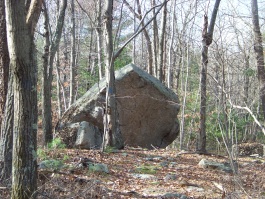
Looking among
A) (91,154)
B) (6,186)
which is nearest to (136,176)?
(91,154)

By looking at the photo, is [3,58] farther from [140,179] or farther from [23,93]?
[140,179]

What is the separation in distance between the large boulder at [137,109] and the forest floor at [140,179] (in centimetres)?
243

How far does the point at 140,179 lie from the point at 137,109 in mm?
Answer: 5215

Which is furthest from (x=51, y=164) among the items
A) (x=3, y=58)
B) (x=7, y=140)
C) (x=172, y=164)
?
(x=172, y=164)

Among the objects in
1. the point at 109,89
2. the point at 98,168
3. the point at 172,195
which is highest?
the point at 109,89

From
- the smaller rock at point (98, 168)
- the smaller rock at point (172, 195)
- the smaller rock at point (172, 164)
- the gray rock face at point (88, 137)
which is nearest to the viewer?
the smaller rock at point (172, 195)

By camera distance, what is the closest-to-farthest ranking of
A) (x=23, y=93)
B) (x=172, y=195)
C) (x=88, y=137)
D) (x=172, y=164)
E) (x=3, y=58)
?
(x=23, y=93), (x=172, y=195), (x=3, y=58), (x=172, y=164), (x=88, y=137)

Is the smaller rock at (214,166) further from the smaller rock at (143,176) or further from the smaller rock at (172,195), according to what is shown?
the smaller rock at (172,195)

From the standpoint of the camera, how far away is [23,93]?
4016 mm

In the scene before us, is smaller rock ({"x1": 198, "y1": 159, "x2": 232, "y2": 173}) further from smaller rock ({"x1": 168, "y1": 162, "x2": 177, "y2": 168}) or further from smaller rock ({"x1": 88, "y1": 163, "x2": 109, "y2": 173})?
smaller rock ({"x1": 88, "y1": 163, "x2": 109, "y2": 173})

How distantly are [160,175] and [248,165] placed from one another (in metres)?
2.75

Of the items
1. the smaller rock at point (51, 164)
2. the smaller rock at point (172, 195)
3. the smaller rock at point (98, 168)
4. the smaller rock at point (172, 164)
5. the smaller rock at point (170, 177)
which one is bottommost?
the smaller rock at point (172, 195)

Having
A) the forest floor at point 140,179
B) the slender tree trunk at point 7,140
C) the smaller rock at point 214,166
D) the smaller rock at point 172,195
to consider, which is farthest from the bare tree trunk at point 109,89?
the slender tree trunk at point 7,140

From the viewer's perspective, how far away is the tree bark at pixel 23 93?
12.8 feet
